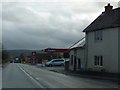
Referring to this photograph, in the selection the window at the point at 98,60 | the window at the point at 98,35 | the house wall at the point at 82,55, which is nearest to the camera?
the window at the point at 98,60

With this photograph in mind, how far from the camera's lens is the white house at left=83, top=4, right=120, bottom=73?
1528 inches

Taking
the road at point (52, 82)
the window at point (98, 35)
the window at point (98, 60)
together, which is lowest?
the road at point (52, 82)

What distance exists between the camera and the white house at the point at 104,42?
38.8m

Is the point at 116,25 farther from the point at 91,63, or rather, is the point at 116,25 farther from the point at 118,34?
the point at 91,63

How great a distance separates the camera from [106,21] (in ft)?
143

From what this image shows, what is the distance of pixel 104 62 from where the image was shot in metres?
41.1

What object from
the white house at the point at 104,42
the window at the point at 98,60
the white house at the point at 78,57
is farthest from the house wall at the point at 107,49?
the white house at the point at 78,57

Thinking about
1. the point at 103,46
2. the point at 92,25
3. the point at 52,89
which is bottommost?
the point at 52,89

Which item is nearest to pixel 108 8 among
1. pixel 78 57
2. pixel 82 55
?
pixel 82 55

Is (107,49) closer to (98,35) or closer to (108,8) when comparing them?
(98,35)

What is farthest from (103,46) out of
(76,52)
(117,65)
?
(76,52)

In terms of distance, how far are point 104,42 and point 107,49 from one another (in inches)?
52.4

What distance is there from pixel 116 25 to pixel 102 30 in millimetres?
3550

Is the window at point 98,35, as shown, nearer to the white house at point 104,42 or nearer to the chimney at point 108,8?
the white house at point 104,42
